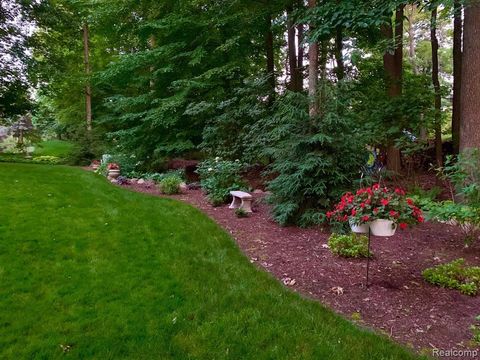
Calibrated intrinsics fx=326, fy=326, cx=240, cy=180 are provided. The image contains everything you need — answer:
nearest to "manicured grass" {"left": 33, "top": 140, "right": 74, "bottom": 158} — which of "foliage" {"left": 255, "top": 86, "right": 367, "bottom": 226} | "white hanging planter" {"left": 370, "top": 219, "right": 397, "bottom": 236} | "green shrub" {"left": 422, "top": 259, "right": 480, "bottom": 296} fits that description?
"foliage" {"left": 255, "top": 86, "right": 367, "bottom": 226}

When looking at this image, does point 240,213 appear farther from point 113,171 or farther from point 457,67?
point 457,67

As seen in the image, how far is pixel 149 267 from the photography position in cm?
330

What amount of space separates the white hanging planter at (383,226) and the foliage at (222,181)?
11.7 feet

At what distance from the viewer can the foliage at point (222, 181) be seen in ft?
20.3

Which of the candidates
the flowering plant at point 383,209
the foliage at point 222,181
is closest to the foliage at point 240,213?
the foliage at point 222,181

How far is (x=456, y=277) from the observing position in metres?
2.99

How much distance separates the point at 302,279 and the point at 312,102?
2.62 metres

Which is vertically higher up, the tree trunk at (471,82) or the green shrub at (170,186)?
the tree trunk at (471,82)

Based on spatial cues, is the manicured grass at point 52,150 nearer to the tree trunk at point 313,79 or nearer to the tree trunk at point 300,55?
the tree trunk at point 300,55

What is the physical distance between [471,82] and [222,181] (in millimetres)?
4424

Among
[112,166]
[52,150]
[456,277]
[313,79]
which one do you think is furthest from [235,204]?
[52,150]

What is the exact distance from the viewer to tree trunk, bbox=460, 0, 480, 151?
4676mm

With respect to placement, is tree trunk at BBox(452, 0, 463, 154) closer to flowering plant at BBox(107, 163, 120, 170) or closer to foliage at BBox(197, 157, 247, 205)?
foliage at BBox(197, 157, 247, 205)

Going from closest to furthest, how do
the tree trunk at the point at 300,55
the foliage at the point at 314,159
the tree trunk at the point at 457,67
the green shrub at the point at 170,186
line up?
the foliage at the point at 314,159
the green shrub at the point at 170,186
the tree trunk at the point at 457,67
the tree trunk at the point at 300,55
